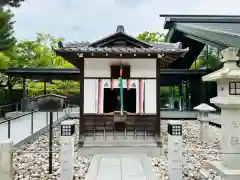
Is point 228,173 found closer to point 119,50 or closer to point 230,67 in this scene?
point 230,67

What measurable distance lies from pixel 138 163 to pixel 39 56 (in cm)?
1492

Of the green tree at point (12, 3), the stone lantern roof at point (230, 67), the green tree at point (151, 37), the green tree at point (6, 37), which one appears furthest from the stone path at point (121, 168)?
the green tree at point (151, 37)

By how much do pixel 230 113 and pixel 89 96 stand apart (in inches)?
165

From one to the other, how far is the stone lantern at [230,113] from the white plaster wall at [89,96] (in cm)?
389

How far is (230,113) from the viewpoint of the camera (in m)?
3.52

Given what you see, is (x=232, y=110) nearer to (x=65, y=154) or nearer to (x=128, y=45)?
(x=65, y=154)

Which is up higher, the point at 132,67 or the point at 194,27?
the point at 194,27

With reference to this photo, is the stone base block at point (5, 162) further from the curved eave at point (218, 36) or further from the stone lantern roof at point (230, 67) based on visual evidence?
the curved eave at point (218, 36)

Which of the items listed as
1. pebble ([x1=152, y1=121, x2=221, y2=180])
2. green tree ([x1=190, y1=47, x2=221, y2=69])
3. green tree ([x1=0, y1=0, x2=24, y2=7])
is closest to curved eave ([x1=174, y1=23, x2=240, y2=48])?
green tree ([x1=190, y1=47, x2=221, y2=69])

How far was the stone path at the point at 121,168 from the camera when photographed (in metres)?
4.36

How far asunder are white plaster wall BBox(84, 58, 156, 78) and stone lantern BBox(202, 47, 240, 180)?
→ 3.21 m

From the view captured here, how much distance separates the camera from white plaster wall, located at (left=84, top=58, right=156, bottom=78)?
673 cm

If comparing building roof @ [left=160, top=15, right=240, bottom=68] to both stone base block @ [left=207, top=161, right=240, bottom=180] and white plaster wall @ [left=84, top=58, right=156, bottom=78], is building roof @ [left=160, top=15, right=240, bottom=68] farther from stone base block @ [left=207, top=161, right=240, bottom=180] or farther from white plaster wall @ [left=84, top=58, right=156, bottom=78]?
stone base block @ [left=207, top=161, right=240, bottom=180]

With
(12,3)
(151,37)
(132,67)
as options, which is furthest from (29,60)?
(132,67)
